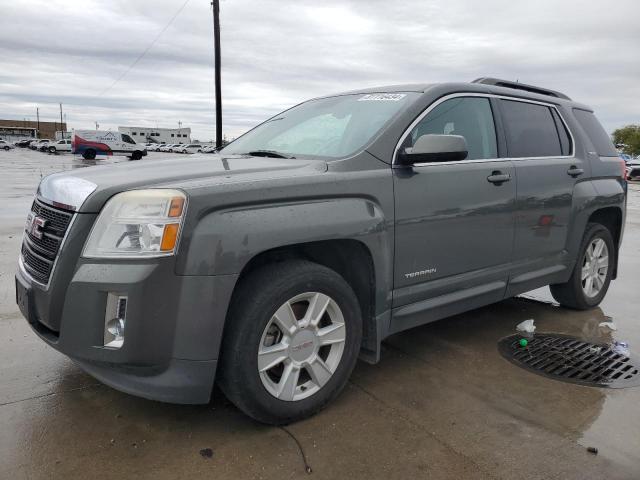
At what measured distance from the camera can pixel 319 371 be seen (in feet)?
9.39

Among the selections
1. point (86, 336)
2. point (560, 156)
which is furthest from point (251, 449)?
point (560, 156)

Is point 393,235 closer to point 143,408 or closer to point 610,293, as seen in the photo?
point 143,408

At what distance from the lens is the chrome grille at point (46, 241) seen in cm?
255

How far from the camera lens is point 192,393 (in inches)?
97.3

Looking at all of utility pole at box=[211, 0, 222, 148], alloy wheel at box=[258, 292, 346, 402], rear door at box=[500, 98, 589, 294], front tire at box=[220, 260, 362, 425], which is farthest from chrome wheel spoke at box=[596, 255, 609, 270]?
utility pole at box=[211, 0, 222, 148]

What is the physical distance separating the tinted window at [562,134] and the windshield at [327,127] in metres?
1.76

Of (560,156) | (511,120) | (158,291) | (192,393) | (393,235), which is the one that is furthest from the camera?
(560,156)

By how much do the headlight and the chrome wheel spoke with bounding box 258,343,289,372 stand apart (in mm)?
682

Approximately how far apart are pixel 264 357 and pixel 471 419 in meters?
1.20

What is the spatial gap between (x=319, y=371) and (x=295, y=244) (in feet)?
2.33

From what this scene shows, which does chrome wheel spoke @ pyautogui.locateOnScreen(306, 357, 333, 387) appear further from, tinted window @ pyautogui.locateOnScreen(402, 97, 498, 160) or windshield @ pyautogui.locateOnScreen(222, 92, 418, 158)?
tinted window @ pyautogui.locateOnScreen(402, 97, 498, 160)

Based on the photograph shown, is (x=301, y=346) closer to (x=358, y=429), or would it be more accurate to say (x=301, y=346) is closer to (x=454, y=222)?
(x=358, y=429)

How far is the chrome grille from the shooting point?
2.55 metres

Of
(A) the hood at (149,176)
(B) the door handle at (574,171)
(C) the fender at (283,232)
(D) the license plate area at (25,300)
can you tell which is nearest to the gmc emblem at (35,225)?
(A) the hood at (149,176)
